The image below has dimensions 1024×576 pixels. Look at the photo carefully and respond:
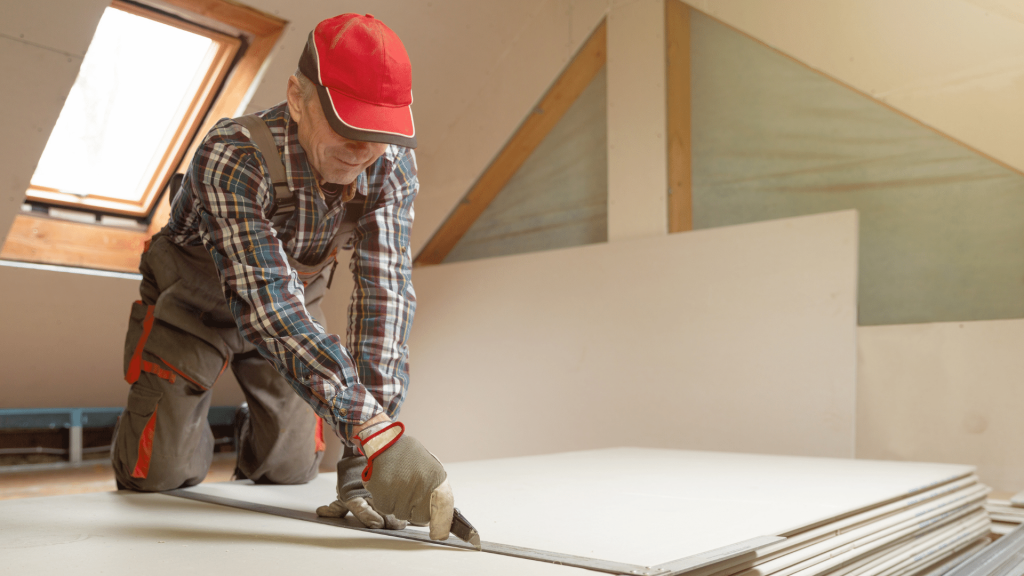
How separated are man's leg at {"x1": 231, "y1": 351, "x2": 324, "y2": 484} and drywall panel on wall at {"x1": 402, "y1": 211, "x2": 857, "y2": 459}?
1035 mm

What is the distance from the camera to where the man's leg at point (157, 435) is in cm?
186

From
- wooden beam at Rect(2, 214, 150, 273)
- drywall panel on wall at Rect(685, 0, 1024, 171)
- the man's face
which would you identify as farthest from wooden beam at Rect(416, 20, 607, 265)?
the man's face

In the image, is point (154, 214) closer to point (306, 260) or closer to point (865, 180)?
point (306, 260)

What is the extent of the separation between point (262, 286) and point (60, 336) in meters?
3.01

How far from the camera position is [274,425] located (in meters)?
2.06

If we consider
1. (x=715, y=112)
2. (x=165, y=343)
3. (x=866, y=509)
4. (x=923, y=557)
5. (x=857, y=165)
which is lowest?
(x=923, y=557)

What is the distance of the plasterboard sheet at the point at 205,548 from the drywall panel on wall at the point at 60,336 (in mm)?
2240

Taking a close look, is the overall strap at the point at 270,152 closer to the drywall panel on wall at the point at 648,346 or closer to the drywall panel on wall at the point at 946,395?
the drywall panel on wall at the point at 648,346

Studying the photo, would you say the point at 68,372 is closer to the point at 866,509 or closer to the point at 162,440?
the point at 162,440

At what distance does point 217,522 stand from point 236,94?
8.47ft

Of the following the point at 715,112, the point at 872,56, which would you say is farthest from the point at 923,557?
the point at 715,112

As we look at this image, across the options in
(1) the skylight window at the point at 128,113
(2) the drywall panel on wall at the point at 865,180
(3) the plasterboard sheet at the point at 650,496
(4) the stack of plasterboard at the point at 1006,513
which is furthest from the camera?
(1) the skylight window at the point at 128,113

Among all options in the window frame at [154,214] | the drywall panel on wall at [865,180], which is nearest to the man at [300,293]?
the window frame at [154,214]

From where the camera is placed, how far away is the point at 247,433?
7.15 feet
